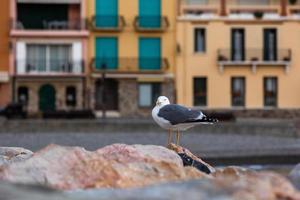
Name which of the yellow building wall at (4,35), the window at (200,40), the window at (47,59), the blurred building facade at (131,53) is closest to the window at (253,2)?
the window at (200,40)

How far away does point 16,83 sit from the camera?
51.6 m

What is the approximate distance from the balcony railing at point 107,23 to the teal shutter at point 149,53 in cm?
187

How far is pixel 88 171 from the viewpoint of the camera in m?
5.81

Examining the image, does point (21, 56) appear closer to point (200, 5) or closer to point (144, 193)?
point (200, 5)

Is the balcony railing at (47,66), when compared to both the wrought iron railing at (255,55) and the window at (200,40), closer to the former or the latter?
the window at (200,40)

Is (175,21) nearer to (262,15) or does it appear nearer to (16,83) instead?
(262,15)

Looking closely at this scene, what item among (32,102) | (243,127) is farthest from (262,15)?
(243,127)

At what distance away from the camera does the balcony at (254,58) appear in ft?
175

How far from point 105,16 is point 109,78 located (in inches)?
177

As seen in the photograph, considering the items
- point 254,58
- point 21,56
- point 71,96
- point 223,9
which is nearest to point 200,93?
point 254,58

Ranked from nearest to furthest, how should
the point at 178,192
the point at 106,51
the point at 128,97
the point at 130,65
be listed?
the point at 178,192, the point at 128,97, the point at 130,65, the point at 106,51

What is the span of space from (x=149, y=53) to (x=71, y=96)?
6360 millimetres

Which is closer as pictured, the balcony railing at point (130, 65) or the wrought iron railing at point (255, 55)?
the balcony railing at point (130, 65)

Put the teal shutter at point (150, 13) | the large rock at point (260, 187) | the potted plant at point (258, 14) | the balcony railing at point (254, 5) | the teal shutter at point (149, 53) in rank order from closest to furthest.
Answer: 1. the large rock at point (260, 187)
2. the teal shutter at point (149, 53)
3. the teal shutter at point (150, 13)
4. the balcony railing at point (254, 5)
5. the potted plant at point (258, 14)
